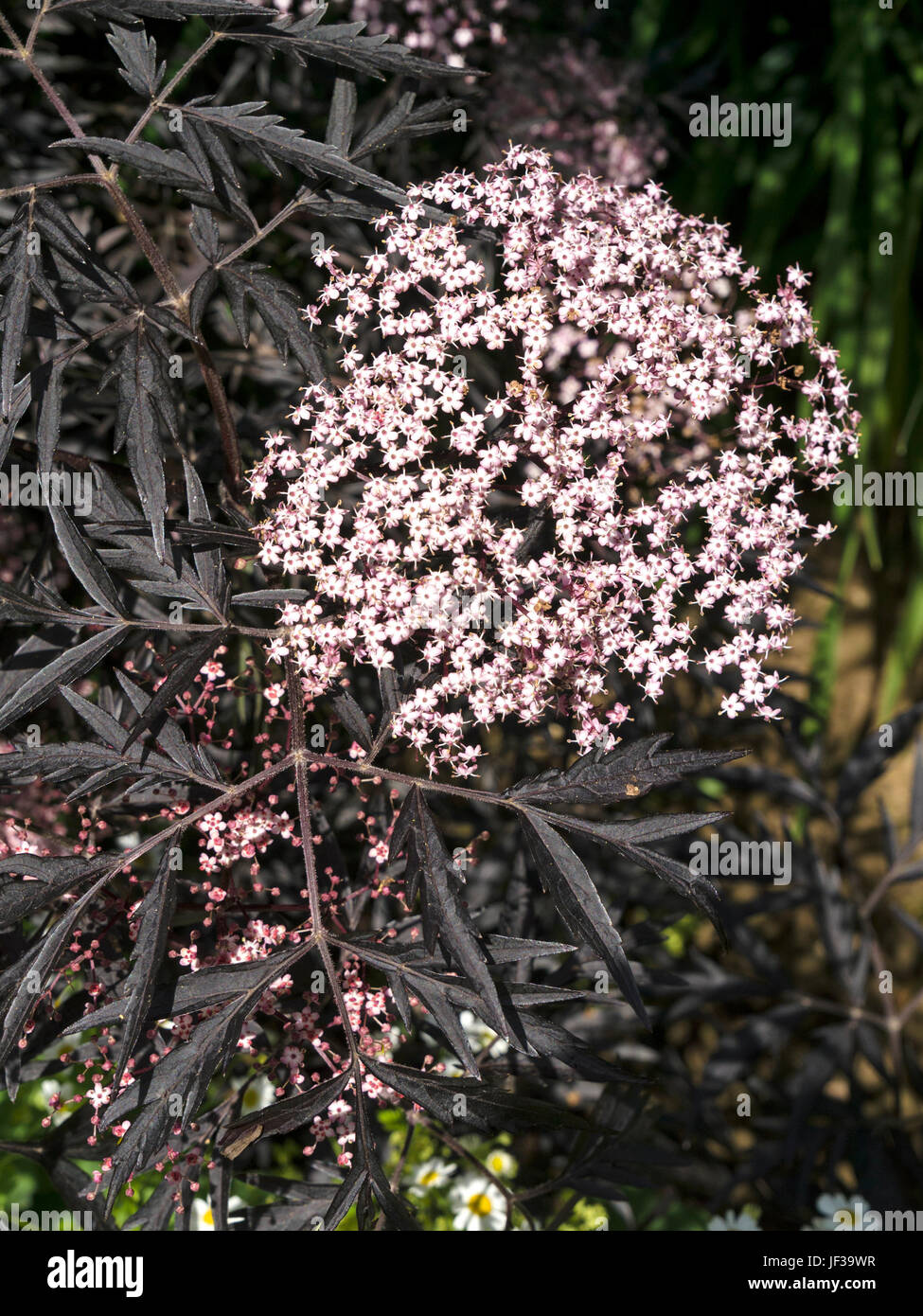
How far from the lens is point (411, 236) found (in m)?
0.73

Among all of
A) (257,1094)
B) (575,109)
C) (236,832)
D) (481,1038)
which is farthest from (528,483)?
(575,109)

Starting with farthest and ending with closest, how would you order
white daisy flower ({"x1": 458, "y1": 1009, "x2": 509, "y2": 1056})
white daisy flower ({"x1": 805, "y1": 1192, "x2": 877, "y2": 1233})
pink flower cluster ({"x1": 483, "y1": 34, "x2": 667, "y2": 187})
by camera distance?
1. pink flower cluster ({"x1": 483, "y1": 34, "x2": 667, "y2": 187})
2. white daisy flower ({"x1": 805, "y1": 1192, "x2": 877, "y2": 1233})
3. white daisy flower ({"x1": 458, "y1": 1009, "x2": 509, "y2": 1056})

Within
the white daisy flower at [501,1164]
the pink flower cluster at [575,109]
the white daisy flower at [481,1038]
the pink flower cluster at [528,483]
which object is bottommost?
the white daisy flower at [501,1164]

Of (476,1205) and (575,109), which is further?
(575,109)

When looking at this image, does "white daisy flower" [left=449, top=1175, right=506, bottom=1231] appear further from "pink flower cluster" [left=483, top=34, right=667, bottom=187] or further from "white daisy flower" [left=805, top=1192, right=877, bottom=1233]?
"pink flower cluster" [left=483, top=34, right=667, bottom=187]

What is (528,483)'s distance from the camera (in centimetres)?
70

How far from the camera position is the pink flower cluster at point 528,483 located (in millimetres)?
677

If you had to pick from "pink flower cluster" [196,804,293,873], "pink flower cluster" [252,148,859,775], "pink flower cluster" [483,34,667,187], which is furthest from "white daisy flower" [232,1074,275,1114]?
"pink flower cluster" [483,34,667,187]

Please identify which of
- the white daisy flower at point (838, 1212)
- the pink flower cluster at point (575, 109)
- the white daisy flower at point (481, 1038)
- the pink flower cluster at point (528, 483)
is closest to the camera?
the pink flower cluster at point (528, 483)

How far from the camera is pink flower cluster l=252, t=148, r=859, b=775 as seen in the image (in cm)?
68

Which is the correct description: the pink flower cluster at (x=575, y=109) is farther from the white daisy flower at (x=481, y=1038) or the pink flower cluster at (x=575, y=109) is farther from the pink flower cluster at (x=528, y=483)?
the white daisy flower at (x=481, y=1038)

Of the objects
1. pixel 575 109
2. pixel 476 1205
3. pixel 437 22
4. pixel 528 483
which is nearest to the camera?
pixel 528 483

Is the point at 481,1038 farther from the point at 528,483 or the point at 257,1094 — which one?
the point at 528,483

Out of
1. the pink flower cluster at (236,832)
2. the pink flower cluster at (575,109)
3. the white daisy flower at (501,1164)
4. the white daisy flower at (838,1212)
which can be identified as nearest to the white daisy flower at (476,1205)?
the white daisy flower at (501,1164)
